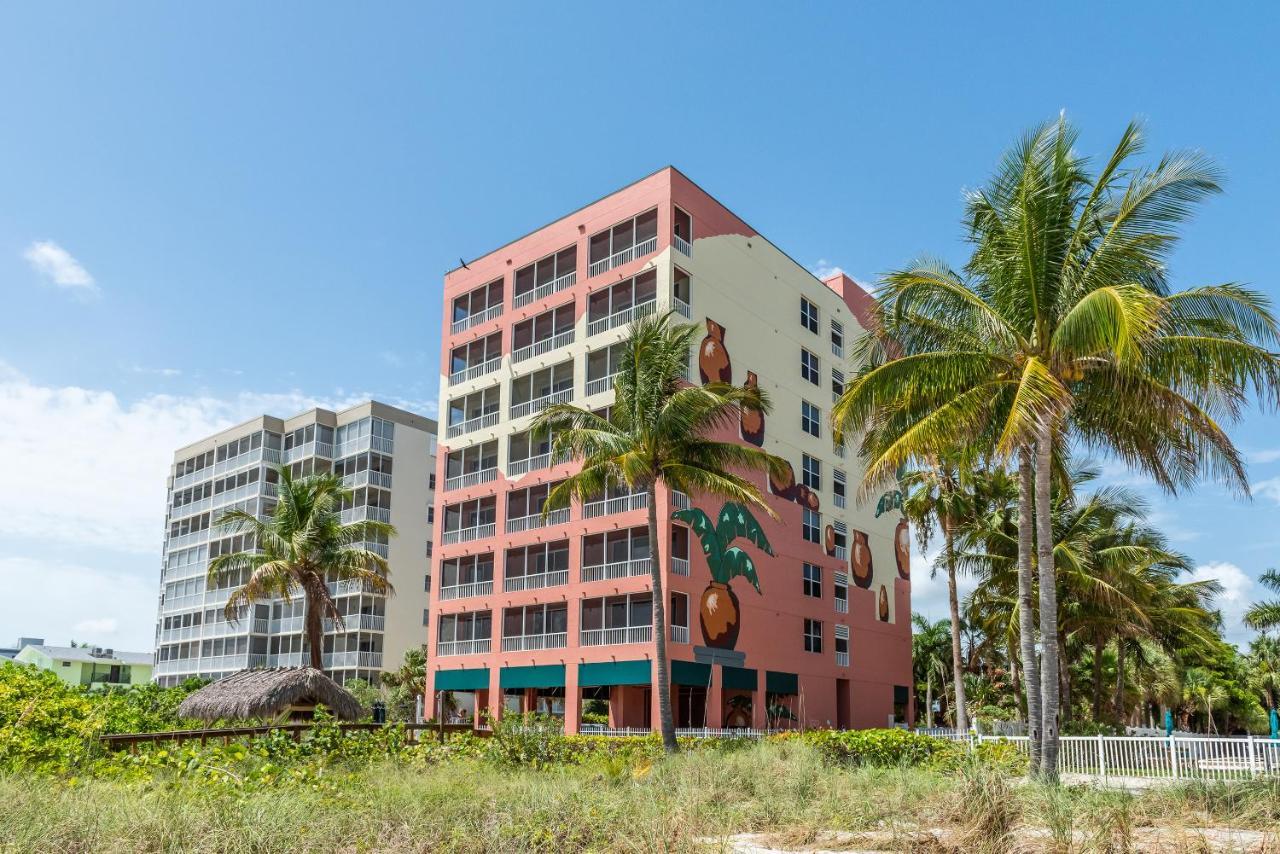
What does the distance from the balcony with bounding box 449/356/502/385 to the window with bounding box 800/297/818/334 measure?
14.5m

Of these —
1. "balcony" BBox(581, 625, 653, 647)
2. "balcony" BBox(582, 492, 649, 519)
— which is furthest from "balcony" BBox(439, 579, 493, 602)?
"balcony" BBox(582, 492, 649, 519)

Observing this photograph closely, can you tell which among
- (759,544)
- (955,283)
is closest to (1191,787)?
(955,283)

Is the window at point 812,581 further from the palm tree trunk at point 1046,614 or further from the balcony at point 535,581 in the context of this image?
the palm tree trunk at point 1046,614

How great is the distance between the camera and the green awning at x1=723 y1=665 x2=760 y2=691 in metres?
41.7

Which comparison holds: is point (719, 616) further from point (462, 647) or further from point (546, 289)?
point (546, 289)

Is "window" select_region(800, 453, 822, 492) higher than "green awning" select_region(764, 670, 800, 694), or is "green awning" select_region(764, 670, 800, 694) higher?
"window" select_region(800, 453, 822, 492)

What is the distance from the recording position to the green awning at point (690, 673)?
39219 mm

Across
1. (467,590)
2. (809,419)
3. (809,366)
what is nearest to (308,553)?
(467,590)

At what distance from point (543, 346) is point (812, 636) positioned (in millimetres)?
17440

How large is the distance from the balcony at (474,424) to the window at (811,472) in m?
14.0

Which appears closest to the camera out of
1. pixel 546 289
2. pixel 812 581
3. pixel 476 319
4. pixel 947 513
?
pixel 947 513

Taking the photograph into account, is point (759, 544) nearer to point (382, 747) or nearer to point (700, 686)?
point (700, 686)

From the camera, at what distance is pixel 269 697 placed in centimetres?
2764

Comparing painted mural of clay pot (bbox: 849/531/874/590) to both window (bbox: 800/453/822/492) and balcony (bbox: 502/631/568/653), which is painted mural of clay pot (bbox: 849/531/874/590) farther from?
balcony (bbox: 502/631/568/653)
